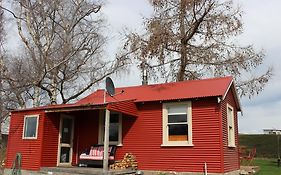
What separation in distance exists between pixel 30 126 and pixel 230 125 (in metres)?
8.57

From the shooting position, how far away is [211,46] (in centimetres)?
2225

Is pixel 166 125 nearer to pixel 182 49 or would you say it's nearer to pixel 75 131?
pixel 75 131

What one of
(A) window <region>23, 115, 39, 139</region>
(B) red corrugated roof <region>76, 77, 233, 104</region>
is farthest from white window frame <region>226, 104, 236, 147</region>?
(A) window <region>23, 115, 39, 139</region>

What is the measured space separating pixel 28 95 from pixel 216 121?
2022cm

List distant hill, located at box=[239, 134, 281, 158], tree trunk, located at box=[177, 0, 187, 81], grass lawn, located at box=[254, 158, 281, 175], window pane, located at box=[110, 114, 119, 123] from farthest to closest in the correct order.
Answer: distant hill, located at box=[239, 134, 281, 158] → tree trunk, located at box=[177, 0, 187, 81] → grass lawn, located at box=[254, 158, 281, 175] → window pane, located at box=[110, 114, 119, 123]

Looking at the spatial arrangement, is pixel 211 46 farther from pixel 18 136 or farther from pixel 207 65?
pixel 18 136

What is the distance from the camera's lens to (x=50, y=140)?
45.6 ft

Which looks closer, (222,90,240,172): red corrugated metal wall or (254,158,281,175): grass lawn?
(222,90,240,172): red corrugated metal wall

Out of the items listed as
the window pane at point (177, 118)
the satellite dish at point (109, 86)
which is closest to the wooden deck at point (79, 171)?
the window pane at point (177, 118)

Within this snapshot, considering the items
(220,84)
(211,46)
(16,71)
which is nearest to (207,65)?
(211,46)

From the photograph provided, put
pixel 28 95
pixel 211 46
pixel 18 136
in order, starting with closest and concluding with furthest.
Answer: pixel 18 136 → pixel 211 46 → pixel 28 95

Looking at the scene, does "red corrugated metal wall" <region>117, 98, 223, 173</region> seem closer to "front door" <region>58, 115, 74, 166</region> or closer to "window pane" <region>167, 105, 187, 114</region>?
"window pane" <region>167, 105, 187, 114</region>

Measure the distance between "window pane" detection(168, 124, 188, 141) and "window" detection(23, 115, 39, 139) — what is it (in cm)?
568

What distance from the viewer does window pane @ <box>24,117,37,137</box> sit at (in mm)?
14055
